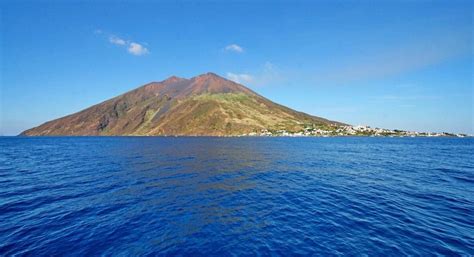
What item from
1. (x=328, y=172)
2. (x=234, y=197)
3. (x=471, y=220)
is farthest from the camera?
(x=328, y=172)

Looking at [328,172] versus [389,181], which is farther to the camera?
[328,172]

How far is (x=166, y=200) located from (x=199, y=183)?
31.6 feet

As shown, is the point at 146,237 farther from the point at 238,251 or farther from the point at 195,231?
the point at 238,251

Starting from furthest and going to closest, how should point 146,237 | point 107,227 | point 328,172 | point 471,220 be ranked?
point 328,172 < point 471,220 < point 107,227 < point 146,237

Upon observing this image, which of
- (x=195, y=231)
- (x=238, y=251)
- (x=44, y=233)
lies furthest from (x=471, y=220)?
(x=44, y=233)

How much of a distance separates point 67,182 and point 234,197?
29545 millimetres

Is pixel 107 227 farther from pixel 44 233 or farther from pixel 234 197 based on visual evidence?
pixel 234 197

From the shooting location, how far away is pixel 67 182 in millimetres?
37312

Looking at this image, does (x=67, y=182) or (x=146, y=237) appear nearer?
(x=146, y=237)

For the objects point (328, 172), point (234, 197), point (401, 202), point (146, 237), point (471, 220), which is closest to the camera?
point (146, 237)

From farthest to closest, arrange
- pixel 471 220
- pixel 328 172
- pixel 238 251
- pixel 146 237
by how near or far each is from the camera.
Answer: pixel 328 172 < pixel 471 220 < pixel 146 237 < pixel 238 251

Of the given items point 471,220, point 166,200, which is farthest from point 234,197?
point 471,220

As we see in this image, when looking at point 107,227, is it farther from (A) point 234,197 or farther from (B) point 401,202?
(B) point 401,202

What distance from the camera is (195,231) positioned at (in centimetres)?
1831
